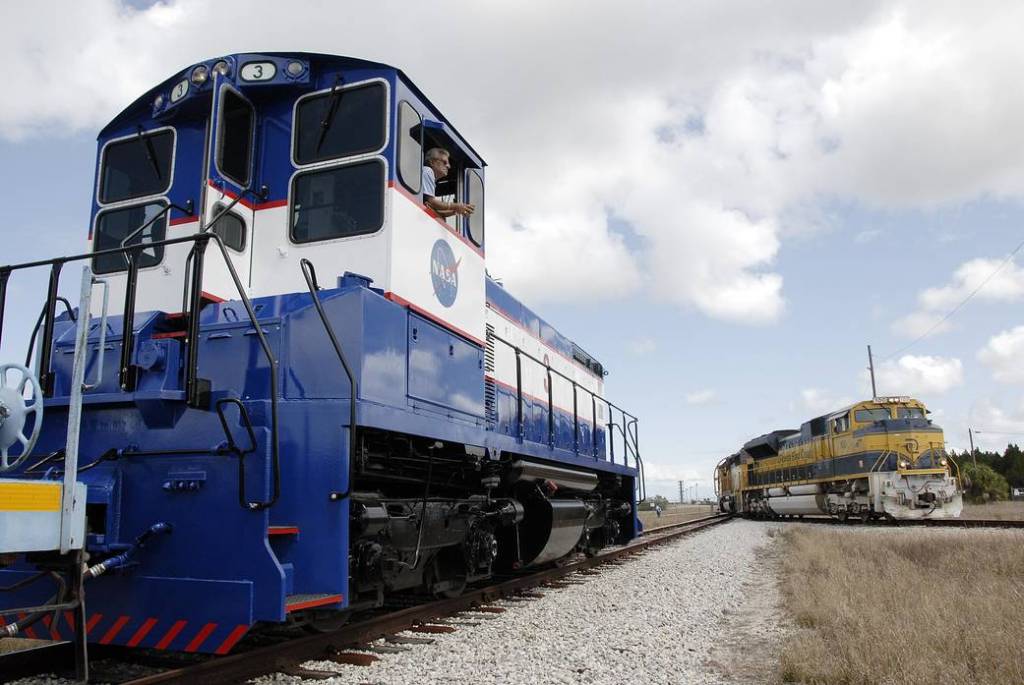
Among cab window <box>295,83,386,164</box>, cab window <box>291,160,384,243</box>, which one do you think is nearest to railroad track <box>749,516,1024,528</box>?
cab window <box>291,160,384,243</box>

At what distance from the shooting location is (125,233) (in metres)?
5.18

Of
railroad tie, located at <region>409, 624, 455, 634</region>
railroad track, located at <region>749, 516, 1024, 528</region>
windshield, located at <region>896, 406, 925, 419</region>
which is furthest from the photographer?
windshield, located at <region>896, 406, 925, 419</region>

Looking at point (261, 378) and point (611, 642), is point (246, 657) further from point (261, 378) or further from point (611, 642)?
point (611, 642)

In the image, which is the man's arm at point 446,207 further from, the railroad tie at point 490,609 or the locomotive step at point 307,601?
the railroad tie at point 490,609

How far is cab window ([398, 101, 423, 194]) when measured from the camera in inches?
192

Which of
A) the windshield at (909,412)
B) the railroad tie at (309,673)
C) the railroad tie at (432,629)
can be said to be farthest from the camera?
the windshield at (909,412)

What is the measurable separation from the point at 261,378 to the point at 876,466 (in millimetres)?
18710

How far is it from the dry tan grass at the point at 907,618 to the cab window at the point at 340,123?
4027 millimetres

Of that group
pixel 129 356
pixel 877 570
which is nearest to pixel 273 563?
pixel 129 356

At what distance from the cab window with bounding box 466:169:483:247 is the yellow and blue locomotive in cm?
1640

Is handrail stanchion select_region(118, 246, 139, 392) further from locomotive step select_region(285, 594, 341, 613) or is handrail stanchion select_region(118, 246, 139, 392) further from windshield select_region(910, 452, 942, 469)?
windshield select_region(910, 452, 942, 469)

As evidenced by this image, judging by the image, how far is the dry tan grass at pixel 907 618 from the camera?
3893 millimetres

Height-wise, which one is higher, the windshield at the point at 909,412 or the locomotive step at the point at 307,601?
the windshield at the point at 909,412

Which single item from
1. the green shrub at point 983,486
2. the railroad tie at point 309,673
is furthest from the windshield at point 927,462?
the green shrub at point 983,486
